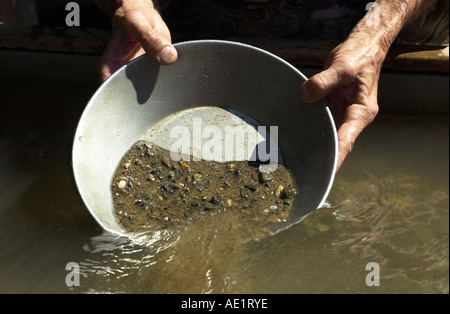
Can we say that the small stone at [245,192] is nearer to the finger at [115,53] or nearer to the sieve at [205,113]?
the sieve at [205,113]

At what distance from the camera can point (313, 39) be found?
2273 mm

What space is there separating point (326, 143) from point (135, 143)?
2.19ft

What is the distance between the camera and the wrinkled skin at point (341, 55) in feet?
→ 4.98

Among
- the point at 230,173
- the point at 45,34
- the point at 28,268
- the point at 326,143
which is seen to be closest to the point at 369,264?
the point at 326,143

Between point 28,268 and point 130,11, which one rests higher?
point 130,11

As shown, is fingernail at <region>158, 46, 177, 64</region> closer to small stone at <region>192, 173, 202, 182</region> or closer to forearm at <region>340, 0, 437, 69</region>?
small stone at <region>192, 173, 202, 182</region>

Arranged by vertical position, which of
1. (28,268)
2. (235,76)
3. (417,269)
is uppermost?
(235,76)

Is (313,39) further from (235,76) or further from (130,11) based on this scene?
(130,11)

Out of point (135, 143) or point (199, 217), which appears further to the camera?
point (135, 143)

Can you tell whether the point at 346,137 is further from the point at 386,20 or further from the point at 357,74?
the point at 386,20

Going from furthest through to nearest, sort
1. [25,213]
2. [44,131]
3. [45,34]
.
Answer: [45,34] → [44,131] → [25,213]

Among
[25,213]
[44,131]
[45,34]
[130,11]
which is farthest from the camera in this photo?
[45,34]

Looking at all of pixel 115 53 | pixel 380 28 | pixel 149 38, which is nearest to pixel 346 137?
pixel 380 28

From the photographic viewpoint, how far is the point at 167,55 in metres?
1.52
